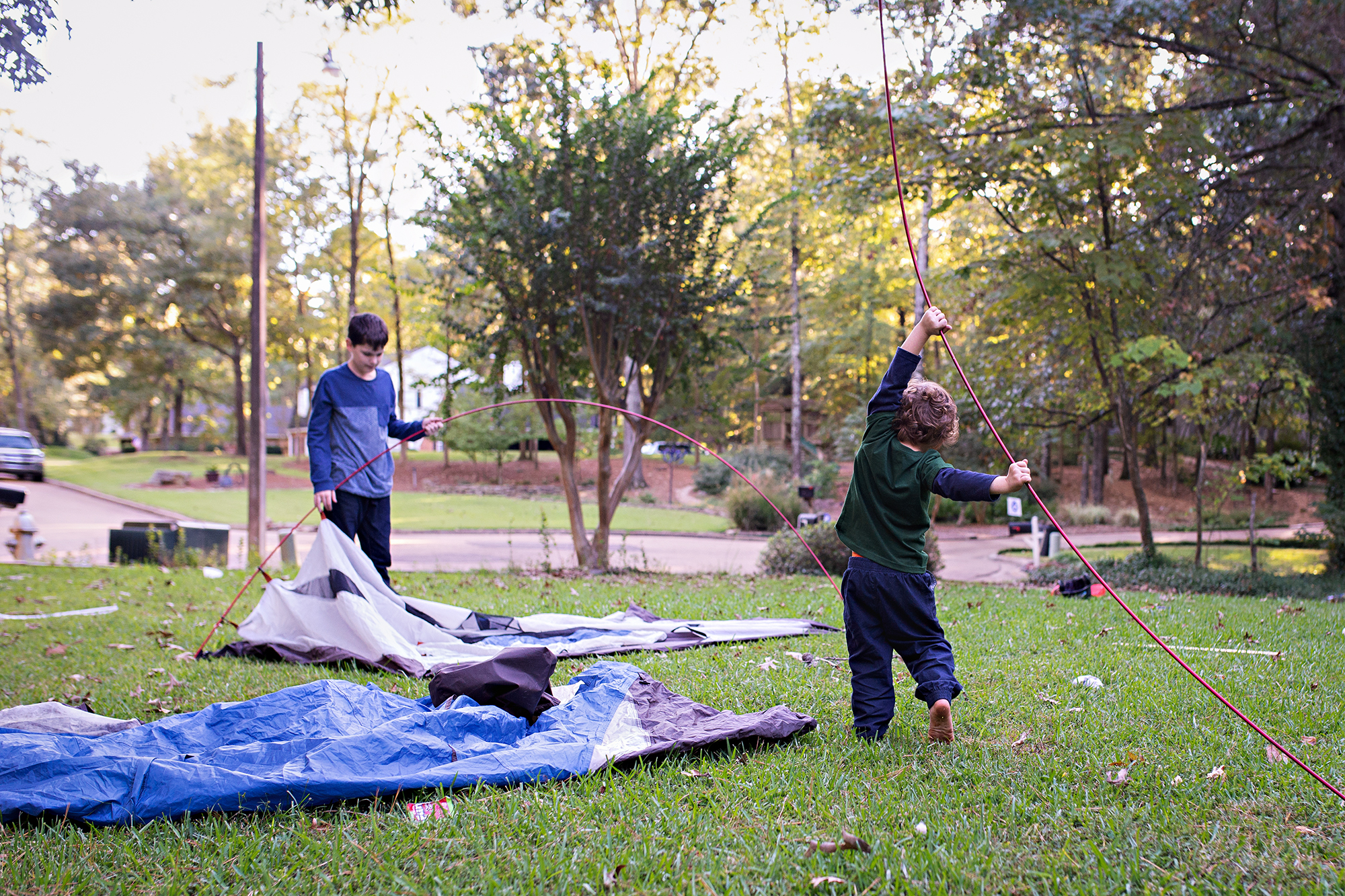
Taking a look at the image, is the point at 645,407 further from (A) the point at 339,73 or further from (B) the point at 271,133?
(B) the point at 271,133

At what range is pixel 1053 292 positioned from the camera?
1023 cm

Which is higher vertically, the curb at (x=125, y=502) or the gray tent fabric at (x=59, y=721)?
the gray tent fabric at (x=59, y=721)

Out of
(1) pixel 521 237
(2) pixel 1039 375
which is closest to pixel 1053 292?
(2) pixel 1039 375

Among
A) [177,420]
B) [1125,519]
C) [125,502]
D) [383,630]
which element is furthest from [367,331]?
[177,420]

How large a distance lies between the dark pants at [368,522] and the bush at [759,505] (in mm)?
13335

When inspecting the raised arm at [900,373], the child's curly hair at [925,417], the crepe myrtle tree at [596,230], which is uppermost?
the crepe myrtle tree at [596,230]

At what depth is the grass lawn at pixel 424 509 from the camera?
767 inches

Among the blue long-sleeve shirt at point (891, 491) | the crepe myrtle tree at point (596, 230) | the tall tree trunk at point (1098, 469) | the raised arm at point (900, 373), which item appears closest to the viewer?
the blue long-sleeve shirt at point (891, 491)

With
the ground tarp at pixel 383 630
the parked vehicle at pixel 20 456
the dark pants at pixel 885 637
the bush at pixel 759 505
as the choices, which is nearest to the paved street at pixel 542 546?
the bush at pixel 759 505

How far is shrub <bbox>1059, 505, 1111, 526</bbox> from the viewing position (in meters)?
21.0

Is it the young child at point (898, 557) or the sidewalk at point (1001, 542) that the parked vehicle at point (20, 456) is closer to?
the sidewalk at point (1001, 542)

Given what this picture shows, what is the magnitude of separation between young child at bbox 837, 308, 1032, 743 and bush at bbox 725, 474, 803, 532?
A: 14931mm

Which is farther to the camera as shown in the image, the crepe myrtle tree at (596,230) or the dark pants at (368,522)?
the crepe myrtle tree at (596,230)

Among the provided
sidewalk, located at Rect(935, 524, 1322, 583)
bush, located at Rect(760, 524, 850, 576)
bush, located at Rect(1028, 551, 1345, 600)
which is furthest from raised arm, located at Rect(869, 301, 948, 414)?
sidewalk, located at Rect(935, 524, 1322, 583)
